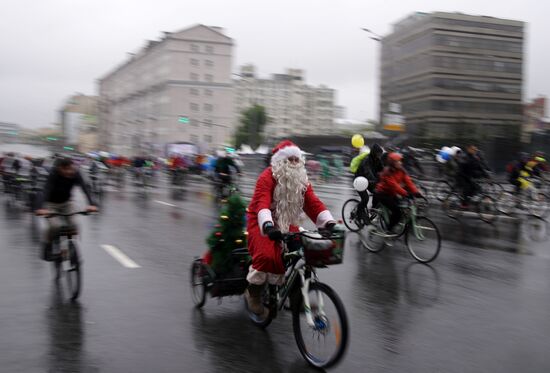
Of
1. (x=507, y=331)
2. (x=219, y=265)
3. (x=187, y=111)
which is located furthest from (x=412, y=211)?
(x=187, y=111)

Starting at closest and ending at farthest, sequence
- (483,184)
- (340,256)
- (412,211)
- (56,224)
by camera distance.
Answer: (340,256)
(56,224)
(412,211)
(483,184)

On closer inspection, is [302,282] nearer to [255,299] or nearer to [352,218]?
[255,299]

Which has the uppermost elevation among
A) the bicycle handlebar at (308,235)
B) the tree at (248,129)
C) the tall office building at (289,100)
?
the tall office building at (289,100)

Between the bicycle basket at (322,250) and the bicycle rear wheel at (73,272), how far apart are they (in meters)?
3.21

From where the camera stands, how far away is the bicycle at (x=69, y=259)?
6191mm

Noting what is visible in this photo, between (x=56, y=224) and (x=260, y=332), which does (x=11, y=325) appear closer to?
(x=56, y=224)

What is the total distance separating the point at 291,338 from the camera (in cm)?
484

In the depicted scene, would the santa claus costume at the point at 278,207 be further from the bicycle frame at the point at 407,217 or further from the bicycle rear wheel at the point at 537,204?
the bicycle rear wheel at the point at 537,204

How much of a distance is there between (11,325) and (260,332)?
237 cm

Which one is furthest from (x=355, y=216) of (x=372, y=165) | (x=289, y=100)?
(x=289, y=100)

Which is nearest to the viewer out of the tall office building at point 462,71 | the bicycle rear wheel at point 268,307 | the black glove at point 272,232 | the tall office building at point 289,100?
the black glove at point 272,232

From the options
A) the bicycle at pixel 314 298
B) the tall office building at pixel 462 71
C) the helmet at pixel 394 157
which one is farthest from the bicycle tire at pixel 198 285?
the tall office building at pixel 462 71

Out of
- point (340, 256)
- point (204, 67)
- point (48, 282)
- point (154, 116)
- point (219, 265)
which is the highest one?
point (204, 67)

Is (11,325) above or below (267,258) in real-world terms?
below
